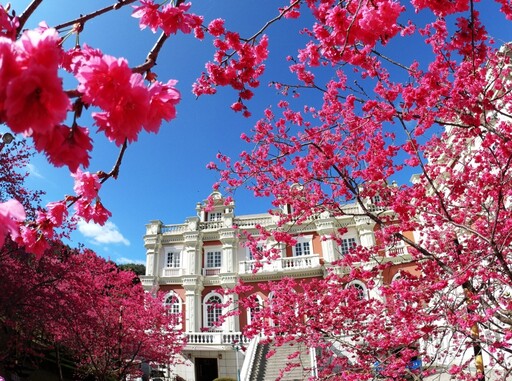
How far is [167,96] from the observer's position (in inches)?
59.7

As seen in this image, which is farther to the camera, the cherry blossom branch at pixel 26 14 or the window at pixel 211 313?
the window at pixel 211 313

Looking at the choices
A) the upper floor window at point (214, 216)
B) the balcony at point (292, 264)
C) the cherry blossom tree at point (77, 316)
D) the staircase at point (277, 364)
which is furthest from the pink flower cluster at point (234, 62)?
the upper floor window at point (214, 216)

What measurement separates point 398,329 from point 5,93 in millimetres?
6946

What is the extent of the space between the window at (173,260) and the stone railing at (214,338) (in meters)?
4.83

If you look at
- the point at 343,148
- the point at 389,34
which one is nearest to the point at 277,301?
the point at 343,148

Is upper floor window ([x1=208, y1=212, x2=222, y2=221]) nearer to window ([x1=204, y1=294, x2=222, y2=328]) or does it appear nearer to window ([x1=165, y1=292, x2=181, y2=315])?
window ([x1=204, y1=294, x2=222, y2=328])

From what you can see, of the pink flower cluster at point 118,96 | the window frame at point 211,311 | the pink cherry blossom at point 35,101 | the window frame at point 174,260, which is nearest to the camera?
the pink cherry blossom at point 35,101

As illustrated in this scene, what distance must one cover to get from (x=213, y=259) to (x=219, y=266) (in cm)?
67

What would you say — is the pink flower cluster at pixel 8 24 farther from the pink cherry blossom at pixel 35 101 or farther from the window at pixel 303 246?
the window at pixel 303 246

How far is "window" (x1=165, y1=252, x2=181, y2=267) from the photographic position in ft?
77.0

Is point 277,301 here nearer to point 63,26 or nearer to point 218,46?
point 218,46

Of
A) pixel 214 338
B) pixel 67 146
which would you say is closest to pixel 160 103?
pixel 67 146

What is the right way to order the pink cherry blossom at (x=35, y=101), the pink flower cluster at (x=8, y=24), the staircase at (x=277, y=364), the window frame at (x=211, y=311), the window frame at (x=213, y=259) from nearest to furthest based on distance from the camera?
the pink cherry blossom at (x=35, y=101) → the pink flower cluster at (x=8, y=24) → the staircase at (x=277, y=364) → the window frame at (x=211, y=311) → the window frame at (x=213, y=259)

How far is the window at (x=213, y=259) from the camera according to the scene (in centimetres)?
2330
